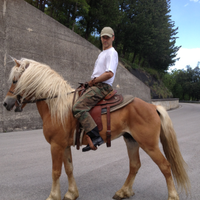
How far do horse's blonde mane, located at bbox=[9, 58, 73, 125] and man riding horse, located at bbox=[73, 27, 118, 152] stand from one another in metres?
0.23

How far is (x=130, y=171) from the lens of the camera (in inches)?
136

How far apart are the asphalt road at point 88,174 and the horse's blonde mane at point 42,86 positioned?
1.46 metres

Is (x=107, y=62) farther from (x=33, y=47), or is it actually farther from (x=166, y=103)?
(x=166, y=103)

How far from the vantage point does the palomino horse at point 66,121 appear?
2979 millimetres

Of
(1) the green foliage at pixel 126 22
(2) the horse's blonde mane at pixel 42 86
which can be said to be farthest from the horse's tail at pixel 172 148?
(1) the green foliage at pixel 126 22

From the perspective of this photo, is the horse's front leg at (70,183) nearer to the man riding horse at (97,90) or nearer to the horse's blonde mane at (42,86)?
the man riding horse at (97,90)

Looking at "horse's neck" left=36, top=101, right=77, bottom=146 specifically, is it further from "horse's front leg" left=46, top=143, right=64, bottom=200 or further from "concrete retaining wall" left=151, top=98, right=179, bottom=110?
"concrete retaining wall" left=151, top=98, right=179, bottom=110

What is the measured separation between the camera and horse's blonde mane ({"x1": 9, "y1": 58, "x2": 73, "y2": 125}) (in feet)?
9.82

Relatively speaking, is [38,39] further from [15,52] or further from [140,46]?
[140,46]

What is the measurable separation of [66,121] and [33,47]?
8.22 meters

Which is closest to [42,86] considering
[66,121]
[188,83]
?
[66,121]

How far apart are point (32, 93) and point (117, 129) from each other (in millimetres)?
1455

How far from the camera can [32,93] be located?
3.11 metres

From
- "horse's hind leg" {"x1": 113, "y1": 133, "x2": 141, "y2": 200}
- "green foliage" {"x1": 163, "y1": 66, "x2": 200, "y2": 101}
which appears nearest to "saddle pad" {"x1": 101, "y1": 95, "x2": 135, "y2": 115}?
"horse's hind leg" {"x1": 113, "y1": 133, "x2": 141, "y2": 200}
